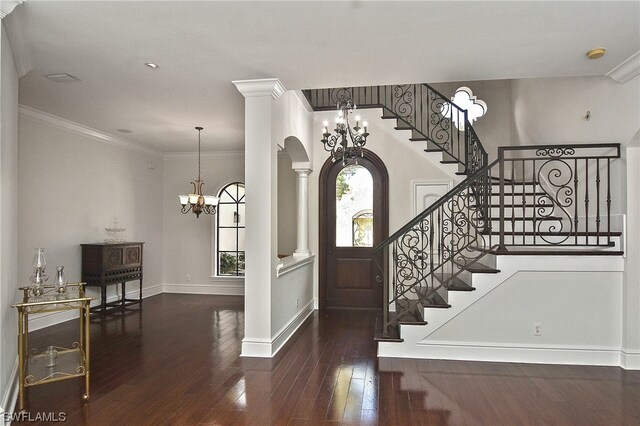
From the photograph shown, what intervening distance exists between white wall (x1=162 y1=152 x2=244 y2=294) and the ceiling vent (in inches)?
165

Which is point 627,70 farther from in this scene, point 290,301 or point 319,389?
point 290,301

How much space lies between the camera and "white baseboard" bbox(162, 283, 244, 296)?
8359 millimetres

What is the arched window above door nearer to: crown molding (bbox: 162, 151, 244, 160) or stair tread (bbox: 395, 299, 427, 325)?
stair tread (bbox: 395, 299, 427, 325)

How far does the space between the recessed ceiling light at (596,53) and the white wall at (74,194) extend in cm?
650

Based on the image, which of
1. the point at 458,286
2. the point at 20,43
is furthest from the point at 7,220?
the point at 458,286

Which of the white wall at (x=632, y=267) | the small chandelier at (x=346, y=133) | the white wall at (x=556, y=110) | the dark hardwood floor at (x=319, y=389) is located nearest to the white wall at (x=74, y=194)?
the dark hardwood floor at (x=319, y=389)

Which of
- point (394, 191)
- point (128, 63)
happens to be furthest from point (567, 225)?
point (128, 63)

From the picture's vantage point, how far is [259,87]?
14.3ft

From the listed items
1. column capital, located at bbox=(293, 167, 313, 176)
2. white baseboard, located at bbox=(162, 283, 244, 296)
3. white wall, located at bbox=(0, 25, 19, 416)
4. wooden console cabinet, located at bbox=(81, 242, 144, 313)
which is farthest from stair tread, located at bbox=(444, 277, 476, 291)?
wooden console cabinet, located at bbox=(81, 242, 144, 313)

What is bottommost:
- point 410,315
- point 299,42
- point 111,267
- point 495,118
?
point 410,315

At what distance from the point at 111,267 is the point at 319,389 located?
14.9 ft

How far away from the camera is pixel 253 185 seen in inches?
174

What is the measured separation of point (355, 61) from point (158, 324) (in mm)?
4461

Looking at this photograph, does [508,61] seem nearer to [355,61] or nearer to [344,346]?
[355,61]
